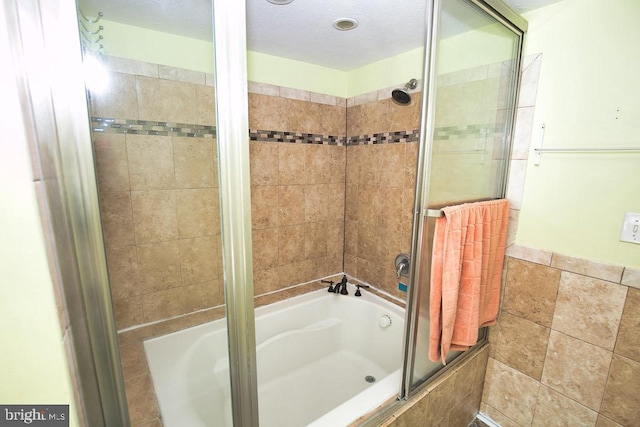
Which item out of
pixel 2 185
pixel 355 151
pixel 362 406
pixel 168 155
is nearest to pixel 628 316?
pixel 362 406

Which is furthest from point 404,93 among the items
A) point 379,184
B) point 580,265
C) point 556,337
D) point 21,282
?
point 21,282

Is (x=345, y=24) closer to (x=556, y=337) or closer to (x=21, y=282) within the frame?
(x=21, y=282)

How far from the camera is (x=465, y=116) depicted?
4.02 feet

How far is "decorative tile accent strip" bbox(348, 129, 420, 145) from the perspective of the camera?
1.94 m

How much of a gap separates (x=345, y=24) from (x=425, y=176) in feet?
3.52

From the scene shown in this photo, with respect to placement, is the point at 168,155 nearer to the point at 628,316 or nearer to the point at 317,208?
the point at 317,208

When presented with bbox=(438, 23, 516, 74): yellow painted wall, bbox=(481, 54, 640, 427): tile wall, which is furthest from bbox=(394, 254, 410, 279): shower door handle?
bbox=(438, 23, 516, 74): yellow painted wall

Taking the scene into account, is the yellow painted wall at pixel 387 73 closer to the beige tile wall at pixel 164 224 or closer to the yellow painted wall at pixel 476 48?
the yellow painted wall at pixel 476 48

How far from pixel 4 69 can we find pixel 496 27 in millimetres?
1687

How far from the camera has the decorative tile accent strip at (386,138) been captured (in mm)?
1944

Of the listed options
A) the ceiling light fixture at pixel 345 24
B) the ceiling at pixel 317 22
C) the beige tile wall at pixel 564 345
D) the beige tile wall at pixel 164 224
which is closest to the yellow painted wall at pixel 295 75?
the ceiling at pixel 317 22

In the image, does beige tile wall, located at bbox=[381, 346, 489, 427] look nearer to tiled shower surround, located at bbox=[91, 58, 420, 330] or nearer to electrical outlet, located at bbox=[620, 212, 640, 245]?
tiled shower surround, located at bbox=[91, 58, 420, 330]

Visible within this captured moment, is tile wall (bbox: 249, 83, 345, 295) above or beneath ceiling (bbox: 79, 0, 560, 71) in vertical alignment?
beneath

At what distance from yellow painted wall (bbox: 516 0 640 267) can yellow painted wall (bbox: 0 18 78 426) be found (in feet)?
5.98
